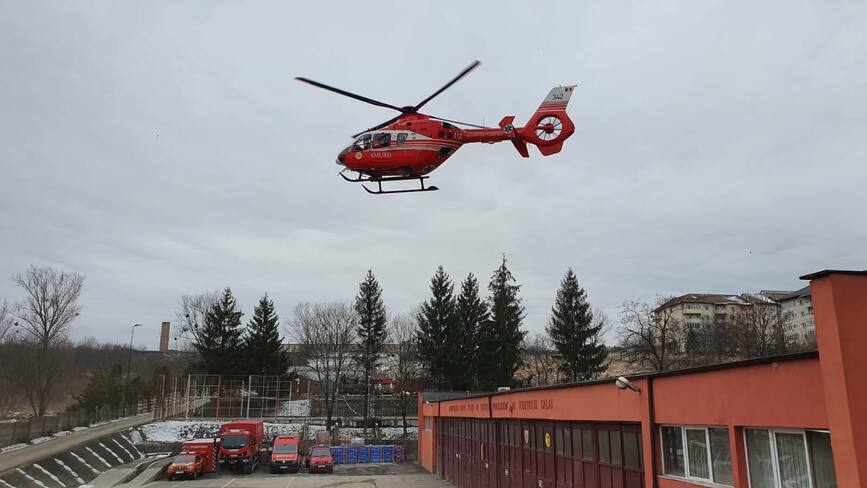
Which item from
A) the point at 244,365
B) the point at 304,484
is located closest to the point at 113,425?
the point at 244,365

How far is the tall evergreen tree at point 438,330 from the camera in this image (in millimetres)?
55875

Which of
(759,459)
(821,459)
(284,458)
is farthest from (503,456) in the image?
(284,458)

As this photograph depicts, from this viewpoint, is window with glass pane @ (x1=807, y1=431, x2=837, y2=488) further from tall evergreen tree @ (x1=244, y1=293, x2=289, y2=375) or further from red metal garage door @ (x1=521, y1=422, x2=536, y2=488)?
tall evergreen tree @ (x1=244, y1=293, x2=289, y2=375)

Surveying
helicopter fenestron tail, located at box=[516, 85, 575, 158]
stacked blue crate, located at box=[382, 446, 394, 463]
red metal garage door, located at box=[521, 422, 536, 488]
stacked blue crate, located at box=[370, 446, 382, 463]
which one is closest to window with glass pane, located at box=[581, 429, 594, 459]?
red metal garage door, located at box=[521, 422, 536, 488]

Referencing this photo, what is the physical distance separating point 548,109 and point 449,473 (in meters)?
20.5

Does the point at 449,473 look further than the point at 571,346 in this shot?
No

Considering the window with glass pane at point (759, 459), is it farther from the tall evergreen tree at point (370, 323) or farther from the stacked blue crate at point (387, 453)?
the tall evergreen tree at point (370, 323)

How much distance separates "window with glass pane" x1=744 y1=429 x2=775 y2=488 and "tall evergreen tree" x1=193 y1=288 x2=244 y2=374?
58.1 metres

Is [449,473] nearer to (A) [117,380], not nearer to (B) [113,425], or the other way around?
(B) [113,425]

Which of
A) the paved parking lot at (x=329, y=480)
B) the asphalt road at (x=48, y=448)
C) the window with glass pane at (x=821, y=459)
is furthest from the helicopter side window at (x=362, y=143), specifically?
the asphalt road at (x=48, y=448)

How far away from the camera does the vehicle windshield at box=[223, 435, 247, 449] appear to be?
1387 inches

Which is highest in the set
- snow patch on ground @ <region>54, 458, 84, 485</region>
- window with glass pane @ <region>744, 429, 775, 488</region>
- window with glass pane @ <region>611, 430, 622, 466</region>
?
window with glass pane @ <region>744, 429, 775, 488</region>

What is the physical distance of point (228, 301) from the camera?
6350 cm

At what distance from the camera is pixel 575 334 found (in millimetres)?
56656
